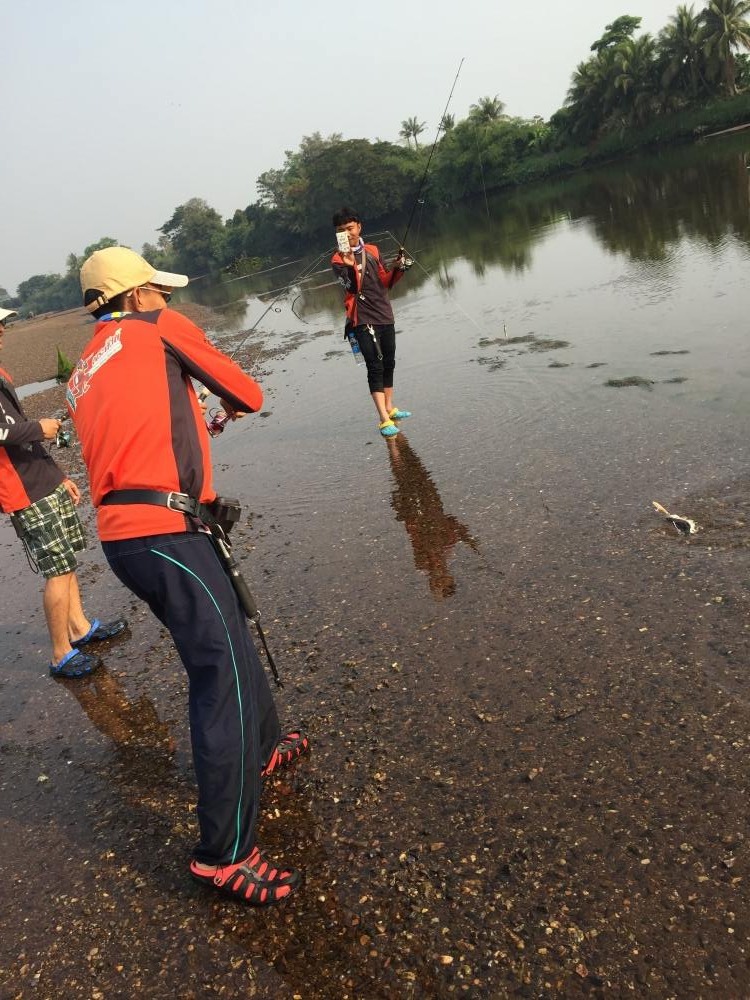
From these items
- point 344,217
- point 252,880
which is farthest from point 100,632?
point 344,217

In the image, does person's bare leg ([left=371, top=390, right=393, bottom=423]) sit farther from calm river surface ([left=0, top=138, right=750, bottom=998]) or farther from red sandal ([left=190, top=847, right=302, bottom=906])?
red sandal ([left=190, top=847, right=302, bottom=906])

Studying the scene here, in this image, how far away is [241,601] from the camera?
9.41 feet

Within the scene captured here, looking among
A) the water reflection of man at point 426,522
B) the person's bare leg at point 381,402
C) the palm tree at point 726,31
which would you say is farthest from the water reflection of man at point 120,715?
the palm tree at point 726,31

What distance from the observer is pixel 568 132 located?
66938 millimetres

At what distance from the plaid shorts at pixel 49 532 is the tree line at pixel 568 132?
55.4 metres

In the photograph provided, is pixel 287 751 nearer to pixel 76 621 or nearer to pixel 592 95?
pixel 76 621

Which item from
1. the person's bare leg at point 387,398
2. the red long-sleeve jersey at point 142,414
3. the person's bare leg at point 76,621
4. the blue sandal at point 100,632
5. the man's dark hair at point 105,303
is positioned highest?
the man's dark hair at point 105,303

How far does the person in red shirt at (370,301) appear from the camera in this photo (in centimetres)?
726

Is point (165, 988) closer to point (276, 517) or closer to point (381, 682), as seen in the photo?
point (381, 682)

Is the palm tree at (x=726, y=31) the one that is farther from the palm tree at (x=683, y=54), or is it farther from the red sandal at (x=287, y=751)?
the red sandal at (x=287, y=751)

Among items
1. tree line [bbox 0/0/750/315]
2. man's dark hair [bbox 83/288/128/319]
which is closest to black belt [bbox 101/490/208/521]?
man's dark hair [bbox 83/288/128/319]

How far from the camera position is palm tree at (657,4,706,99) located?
55875mm

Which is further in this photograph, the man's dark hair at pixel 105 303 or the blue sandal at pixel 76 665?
the blue sandal at pixel 76 665

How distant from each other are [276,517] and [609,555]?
316 centimetres
